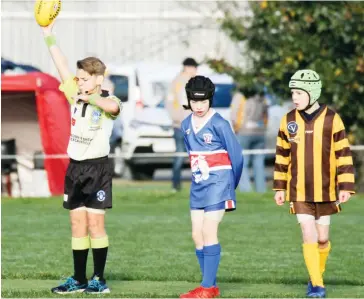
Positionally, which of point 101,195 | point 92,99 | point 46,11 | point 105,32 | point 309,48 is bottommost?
point 101,195

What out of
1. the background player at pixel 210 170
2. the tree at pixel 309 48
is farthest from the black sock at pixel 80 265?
the tree at pixel 309 48

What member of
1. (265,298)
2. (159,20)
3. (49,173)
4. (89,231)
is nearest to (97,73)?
(89,231)

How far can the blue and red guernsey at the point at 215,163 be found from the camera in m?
9.70

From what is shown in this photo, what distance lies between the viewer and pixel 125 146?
23516 millimetres

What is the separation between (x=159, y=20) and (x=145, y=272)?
15384 millimetres

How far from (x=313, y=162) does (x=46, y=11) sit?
2.24 meters

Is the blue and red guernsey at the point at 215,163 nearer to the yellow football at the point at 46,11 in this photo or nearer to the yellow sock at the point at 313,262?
the yellow sock at the point at 313,262

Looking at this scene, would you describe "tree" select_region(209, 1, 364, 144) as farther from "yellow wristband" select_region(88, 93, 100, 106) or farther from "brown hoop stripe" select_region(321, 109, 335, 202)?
"yellow wristband" select_region(88, 93, 100, 106)

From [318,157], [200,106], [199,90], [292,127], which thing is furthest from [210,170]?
[318,157]

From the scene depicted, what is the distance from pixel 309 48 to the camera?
64.9 ft

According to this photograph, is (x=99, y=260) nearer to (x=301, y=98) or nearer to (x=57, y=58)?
(x=57, y=58)

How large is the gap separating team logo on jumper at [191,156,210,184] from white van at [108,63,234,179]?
13172 millimetres

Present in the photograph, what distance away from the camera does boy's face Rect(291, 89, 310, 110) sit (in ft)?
32.4

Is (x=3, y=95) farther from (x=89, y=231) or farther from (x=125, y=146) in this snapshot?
(x=89, y=231)
